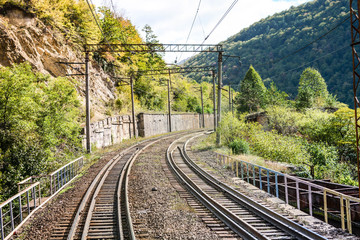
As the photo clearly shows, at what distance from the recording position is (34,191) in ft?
29.7

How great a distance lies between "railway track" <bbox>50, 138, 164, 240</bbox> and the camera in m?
6.88

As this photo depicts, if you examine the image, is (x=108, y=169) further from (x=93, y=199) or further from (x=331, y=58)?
(x=331, y=58)

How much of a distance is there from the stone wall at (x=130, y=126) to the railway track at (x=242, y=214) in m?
13.0

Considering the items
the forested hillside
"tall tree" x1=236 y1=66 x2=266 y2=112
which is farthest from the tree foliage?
the forested hillside

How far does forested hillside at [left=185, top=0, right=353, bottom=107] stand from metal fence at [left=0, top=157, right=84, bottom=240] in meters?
62.3

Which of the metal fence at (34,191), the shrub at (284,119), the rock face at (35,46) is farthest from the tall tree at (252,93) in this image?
the metal fence at (34,191)

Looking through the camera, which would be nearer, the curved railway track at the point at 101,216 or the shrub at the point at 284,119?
the curved railway track at the point at 101,216

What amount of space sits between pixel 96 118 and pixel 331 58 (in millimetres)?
90933

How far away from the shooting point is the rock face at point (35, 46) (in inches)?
765

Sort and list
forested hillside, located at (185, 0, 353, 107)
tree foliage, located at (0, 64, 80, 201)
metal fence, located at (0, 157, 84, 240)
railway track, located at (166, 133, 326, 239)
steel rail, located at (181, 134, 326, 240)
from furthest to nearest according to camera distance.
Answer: forested hillside, located at (185, 0, 353, 107) < tree foliage, located at (0, 64, 80, 201) < metal fence, located at (0, 157, 84, 240) < railway track, located at (166, 133, 326, 239) < steel rail, located at (181, 134, 326, 240)

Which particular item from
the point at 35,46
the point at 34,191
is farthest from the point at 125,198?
the point at 35,46

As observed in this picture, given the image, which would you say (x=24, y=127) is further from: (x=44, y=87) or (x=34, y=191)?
(x=34, y=191)

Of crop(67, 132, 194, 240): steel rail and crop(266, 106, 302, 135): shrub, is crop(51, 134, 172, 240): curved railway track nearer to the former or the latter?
crop(67, 132, 194, 240): steel rail

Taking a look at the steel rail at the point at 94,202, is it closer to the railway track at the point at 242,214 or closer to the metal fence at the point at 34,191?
the metal fence at the point at 34,191
